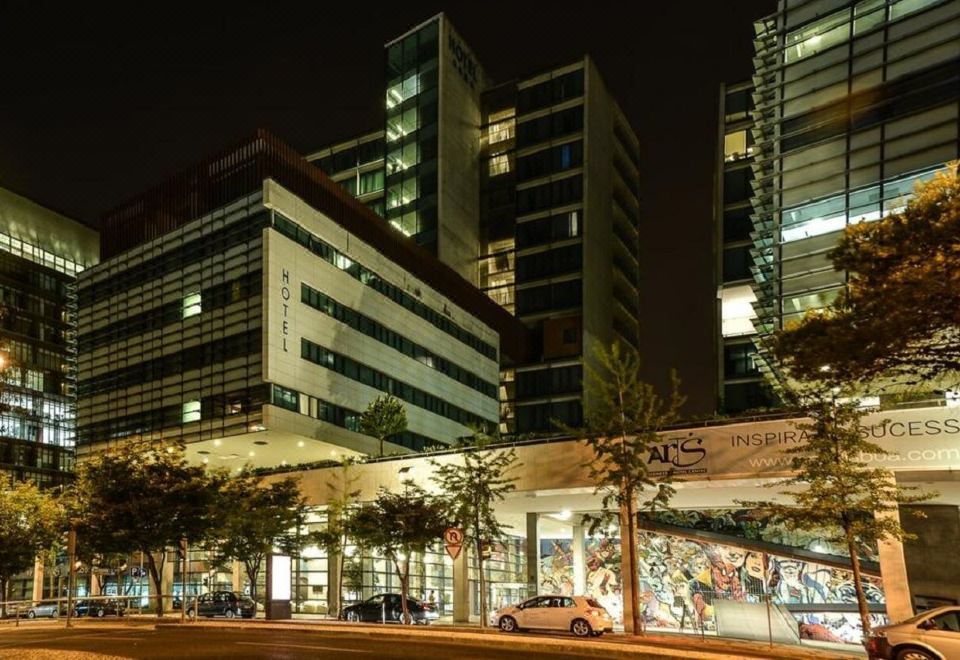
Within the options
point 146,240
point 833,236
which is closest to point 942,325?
point 833,236

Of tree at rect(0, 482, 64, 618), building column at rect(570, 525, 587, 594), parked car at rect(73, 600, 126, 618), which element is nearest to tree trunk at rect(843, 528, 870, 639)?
building column at rect(570, 525, 587, 594)

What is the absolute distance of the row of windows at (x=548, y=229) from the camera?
99.8 meters

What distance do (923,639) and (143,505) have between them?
112 feet

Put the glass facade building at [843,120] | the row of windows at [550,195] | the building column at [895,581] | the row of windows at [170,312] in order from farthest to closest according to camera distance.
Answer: the row of windows at [550,195], the row of windows at [170,312], the glass facade building at [843,120], the building column at [895,581]

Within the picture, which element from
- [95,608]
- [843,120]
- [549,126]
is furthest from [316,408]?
[549,126]

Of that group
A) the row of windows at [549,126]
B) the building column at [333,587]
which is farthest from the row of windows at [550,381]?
the building column at [333,587]

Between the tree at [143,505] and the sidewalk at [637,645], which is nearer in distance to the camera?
the sidewalk at [637,645]

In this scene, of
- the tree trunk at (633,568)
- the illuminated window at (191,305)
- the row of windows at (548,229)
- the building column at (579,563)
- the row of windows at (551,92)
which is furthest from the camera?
the row of windows at (551,92)

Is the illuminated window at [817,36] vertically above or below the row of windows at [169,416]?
above

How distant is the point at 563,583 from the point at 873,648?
23.8 metres

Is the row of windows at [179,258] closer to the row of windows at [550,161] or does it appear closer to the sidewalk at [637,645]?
the sidewalk at [637,645]

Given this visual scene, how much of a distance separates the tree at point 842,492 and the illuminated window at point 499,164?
8637cm

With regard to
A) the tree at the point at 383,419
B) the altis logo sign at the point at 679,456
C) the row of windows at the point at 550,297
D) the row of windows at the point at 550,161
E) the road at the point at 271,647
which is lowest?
the road at the point at 271,647

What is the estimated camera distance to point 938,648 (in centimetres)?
1786
